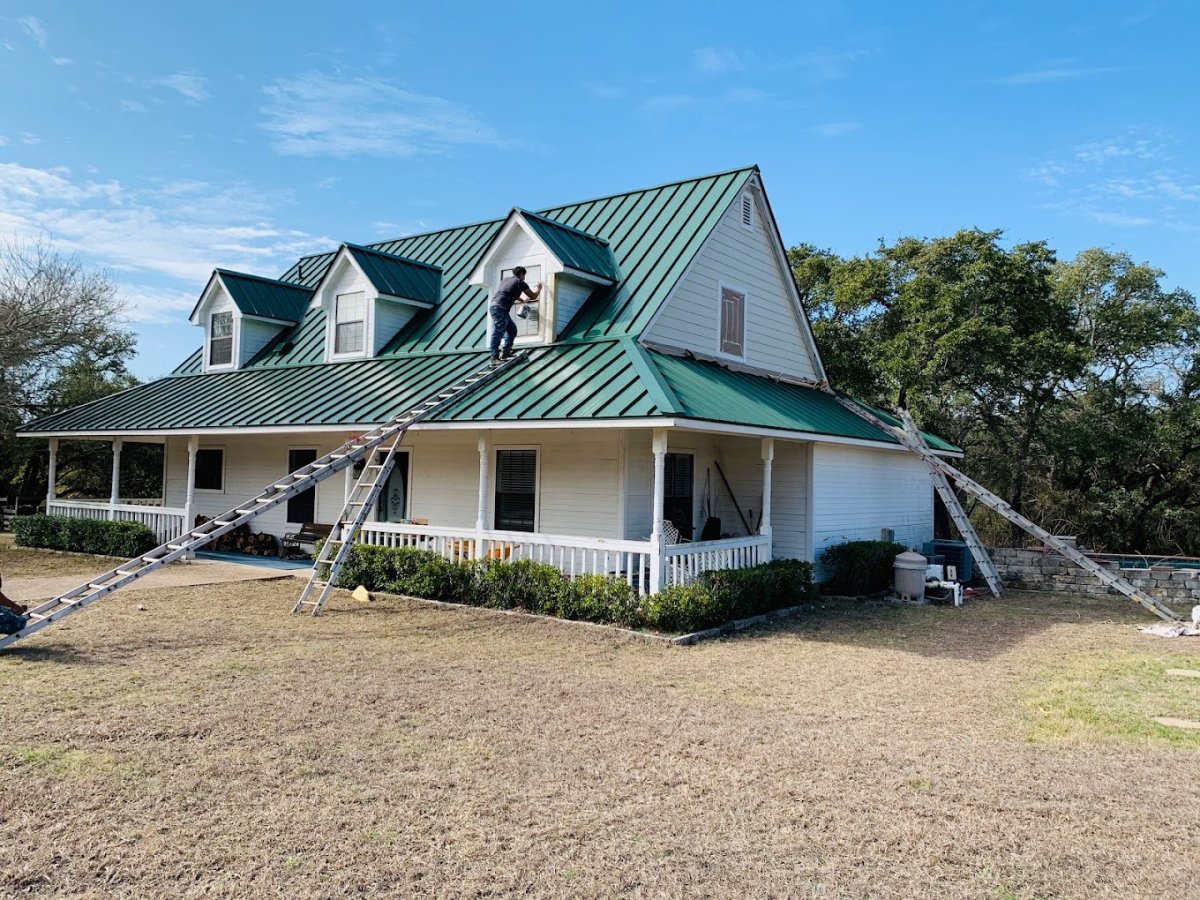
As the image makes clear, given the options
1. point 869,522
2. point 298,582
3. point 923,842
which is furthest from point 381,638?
point 869,522

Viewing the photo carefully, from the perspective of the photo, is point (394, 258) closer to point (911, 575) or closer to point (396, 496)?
point (396, 496)

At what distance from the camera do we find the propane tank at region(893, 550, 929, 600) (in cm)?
1530

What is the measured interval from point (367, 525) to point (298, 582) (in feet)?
6.15

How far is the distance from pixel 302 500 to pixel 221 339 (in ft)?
17.9

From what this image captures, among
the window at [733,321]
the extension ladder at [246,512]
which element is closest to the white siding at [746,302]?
the window at [733,321]

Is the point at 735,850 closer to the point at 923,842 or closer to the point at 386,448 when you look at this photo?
the point at 923,842

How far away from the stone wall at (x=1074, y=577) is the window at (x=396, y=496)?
12.6m

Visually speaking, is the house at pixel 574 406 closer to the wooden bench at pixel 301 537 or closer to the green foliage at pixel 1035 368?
the wooden bench at pixel 301 537

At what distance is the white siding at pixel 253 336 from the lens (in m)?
20.7

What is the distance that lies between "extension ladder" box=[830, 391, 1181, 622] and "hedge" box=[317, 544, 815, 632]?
13.4 ft

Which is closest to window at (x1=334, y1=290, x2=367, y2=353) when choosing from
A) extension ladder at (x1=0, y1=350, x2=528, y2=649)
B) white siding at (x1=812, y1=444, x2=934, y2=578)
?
extension ladder at (x1=0, y1=350, x2=528, y2=649)

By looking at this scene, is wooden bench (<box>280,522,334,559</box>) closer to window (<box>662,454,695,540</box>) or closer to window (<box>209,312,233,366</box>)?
window (<box>209,312,233,366</box>)

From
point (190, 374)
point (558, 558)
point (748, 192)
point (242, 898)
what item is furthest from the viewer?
point (190, 374)

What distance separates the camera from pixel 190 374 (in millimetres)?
22031
